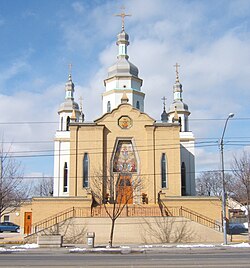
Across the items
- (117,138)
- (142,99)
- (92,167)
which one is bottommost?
(92,167)

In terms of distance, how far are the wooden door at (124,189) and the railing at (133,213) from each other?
1.96m

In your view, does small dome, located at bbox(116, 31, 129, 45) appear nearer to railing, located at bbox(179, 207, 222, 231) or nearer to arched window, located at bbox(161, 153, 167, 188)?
arched window, located at bbox(161, 153, 167, 188)

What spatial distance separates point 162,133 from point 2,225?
24272mm

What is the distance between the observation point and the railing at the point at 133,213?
31.3m

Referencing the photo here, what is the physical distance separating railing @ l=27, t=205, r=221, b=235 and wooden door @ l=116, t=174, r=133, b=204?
1.96 metres

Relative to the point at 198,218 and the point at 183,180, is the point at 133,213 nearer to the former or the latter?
the point at 198,218

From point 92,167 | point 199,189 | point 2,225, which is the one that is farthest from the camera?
point 199,189

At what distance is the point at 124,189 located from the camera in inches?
1407

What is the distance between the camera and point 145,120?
38.2 meters

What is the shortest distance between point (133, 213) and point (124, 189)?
4.87 metres

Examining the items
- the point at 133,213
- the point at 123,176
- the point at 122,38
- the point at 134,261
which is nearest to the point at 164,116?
the point at 122,38

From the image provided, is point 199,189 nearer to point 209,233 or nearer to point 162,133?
point 162,133

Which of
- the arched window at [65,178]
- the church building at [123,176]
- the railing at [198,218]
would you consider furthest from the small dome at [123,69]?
the railing at [198,218]

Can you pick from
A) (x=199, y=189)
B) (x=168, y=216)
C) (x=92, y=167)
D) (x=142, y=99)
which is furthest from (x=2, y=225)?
(x=199, y=189)
